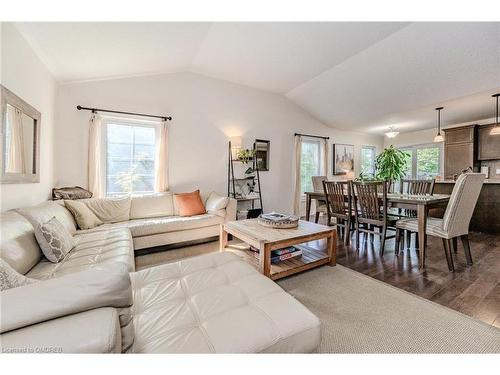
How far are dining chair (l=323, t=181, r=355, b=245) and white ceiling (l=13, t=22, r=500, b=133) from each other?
1.91m

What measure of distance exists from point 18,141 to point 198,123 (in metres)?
2.50

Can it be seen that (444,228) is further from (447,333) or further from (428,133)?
(428,133)

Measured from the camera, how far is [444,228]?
2350mm

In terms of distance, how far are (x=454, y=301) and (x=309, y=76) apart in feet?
12.4

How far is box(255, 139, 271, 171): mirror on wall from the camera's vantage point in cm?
486

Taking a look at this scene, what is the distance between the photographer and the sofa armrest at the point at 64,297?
0.63 meters

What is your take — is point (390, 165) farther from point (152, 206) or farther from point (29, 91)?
point (29, 91)

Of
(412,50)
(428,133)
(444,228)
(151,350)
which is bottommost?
(151,350)

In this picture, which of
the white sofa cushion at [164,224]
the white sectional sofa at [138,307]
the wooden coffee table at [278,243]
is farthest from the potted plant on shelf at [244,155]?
the white sectional sofa at [138,307]

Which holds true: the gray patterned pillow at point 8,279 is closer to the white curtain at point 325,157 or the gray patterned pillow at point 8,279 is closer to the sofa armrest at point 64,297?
the sofa armrest at point 64,297

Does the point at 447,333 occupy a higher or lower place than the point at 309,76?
lower

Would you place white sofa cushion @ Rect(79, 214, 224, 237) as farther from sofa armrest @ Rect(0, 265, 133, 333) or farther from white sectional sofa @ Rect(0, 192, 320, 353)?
sofa armrest @ Rect(0, 265, 133, 333)

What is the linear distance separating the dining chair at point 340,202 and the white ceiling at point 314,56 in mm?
1911

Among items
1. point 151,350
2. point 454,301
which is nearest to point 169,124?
point 151,350
